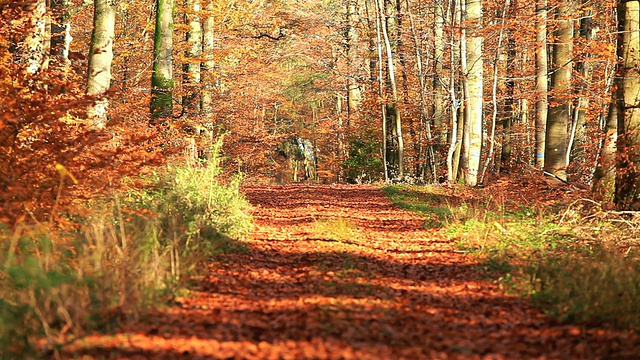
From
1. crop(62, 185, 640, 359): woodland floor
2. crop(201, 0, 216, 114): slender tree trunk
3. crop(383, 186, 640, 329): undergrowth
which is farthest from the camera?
crop(201, 0, 216, 114): slender tree trunk

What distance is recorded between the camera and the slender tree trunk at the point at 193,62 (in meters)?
22.2

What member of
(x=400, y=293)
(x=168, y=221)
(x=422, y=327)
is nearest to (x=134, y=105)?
(x=168, y=221)

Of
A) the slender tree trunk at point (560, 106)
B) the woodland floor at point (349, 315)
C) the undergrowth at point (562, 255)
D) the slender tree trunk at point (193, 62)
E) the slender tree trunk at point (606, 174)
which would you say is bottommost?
the woodland floor at point (349, 315)

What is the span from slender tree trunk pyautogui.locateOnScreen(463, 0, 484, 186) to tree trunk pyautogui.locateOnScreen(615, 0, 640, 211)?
7.25 metres

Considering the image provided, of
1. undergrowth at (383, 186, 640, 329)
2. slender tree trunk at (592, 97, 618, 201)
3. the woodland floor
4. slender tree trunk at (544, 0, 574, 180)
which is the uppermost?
slender tree trunk at (544, 0, 574, 180)

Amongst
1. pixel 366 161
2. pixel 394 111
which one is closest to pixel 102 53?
pixel 394 111

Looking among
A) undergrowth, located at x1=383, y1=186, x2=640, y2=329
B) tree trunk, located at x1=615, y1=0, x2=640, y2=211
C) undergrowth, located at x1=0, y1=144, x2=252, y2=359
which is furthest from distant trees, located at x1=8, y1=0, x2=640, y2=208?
undergrowth, located at x1=0, y1=144, x2=252, y2=359

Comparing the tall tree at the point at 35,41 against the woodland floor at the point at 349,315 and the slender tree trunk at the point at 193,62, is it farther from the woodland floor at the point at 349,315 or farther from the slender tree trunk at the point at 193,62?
the slender tree trunk at the point at 193,62

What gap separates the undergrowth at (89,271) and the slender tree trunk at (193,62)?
13.2m

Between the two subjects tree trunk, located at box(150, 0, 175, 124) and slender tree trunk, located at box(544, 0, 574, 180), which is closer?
slender tree trunk, located at box(544, 0, 574, 180)

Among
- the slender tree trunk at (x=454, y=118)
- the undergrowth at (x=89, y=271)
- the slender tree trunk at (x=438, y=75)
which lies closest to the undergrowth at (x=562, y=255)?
the undergrowth at (x=89, y=271)

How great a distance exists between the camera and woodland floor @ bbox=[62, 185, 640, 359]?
16.2 feet

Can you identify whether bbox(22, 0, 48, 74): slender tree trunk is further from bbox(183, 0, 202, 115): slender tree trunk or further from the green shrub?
the green shrub

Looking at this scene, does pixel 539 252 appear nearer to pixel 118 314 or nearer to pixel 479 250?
pixel 479 250
